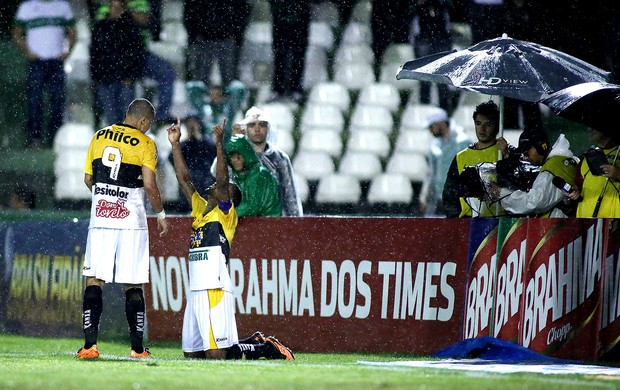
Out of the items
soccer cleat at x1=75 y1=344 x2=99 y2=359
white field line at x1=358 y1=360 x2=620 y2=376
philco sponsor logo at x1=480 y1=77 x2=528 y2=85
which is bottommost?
soccer cleat at x1=75 y1=344 x2=99 y2=359

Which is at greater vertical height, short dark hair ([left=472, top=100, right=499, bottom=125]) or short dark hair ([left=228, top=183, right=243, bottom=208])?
short dark hair ([left=472, top=100, right=499, bottom=125])

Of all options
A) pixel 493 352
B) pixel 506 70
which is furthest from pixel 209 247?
pixel 506 70

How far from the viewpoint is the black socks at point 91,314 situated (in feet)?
30.2

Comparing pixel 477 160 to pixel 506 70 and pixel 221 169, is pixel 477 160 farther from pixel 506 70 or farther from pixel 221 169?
pixel 221 169

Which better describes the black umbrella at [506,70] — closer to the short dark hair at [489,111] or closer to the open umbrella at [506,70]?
the open umbrella at [506,70]

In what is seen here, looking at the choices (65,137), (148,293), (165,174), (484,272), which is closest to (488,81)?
(484,272)

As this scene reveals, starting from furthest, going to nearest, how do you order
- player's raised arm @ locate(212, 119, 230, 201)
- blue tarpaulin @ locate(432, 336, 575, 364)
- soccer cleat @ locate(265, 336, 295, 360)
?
soccer cleat @ locate(265, 336, 295, 360) → player's raised arm @ locate(212, 119, 230, 201) → blue tarpaulin @ locate(432, 336, 575, 364)

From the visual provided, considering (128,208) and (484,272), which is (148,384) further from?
(484,272)

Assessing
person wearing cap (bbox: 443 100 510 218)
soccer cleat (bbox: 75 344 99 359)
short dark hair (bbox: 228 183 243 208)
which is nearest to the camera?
soccer cleat (bbox: 75 344 99 359)

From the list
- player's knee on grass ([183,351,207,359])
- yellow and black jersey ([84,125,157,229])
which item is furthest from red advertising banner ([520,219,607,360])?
yellow and black jersey ([84,125,157,229])

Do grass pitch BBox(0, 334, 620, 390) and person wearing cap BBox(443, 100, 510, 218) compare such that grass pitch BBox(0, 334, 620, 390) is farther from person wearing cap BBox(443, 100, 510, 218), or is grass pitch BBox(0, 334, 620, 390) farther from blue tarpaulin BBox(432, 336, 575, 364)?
person wearing cap BBox(443, 100, 510, 218)

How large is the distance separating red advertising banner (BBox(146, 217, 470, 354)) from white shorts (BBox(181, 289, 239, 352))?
1183mm

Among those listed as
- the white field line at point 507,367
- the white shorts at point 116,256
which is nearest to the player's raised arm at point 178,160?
the white shorts at point 116,256

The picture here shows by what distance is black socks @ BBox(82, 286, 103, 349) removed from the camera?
9211 mm
